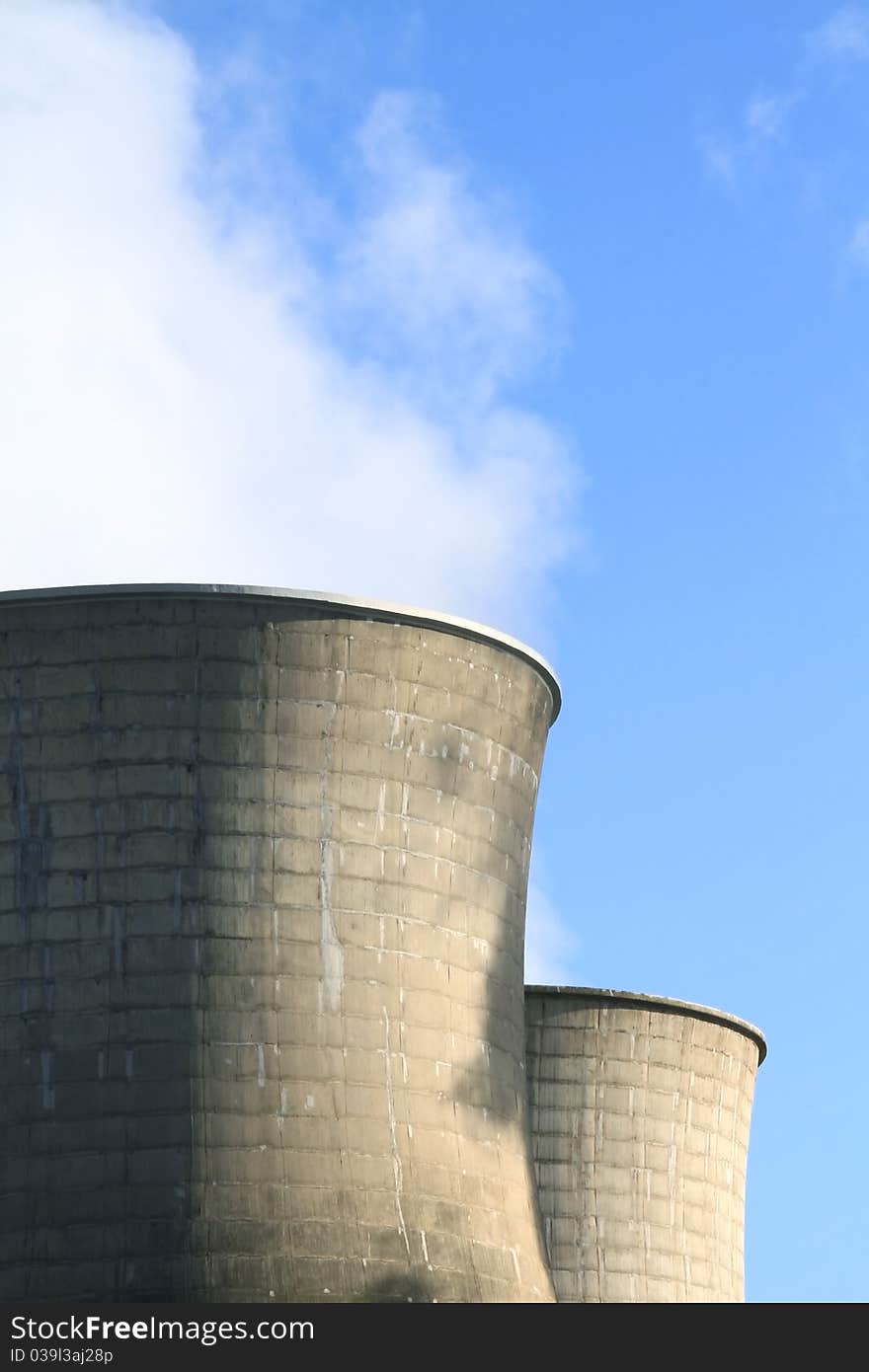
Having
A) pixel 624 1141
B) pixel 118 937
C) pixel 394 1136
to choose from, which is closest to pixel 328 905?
pixel 118 937

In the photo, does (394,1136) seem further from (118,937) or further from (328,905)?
(118,937)

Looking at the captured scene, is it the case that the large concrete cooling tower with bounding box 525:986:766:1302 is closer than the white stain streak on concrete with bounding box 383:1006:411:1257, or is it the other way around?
the white stain streak on concrete with bounding box 383:1006:411:1257

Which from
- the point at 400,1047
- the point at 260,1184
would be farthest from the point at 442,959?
the point at 260,1184

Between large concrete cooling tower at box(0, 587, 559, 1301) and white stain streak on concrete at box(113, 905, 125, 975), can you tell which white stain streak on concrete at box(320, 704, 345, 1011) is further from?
white stain streak on concrete at box(113, 905, 125, 975)

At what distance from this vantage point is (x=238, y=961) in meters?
27.5

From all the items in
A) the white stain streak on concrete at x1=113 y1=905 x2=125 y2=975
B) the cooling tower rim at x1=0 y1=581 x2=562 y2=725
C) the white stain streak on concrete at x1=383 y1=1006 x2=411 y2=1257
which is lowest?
the white stain streak on concrete at x1=383 y1=1006 x2=411 y2=1257

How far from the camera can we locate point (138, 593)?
1098 inches

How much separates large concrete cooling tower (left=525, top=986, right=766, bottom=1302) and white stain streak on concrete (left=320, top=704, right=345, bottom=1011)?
335 inches

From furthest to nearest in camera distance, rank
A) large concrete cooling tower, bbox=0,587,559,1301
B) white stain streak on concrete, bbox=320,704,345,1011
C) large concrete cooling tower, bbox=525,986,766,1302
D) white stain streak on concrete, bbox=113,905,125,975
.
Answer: large concrete cooling tower, bbox=525,986,766,1302, white stain streak on concrete, bbox=320,704,345,1011, white stain streak on concrete, bbox=113,905,125,975, large concrete cooling tower, bbox=0,587,559,1301

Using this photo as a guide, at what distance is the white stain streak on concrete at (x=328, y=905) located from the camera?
91.0 feet

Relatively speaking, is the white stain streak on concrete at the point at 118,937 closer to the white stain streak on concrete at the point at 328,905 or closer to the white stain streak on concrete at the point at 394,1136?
the white stain streak on concrete at the point at 328,905

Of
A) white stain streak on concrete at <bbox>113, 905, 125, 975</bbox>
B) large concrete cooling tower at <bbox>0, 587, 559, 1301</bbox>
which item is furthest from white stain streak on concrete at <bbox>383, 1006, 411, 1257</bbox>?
white stain streak on concrete at <bbox>113, 905, 125, 975</bbox>

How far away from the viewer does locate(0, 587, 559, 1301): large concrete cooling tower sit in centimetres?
2703

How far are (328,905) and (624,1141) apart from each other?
10.0 m
